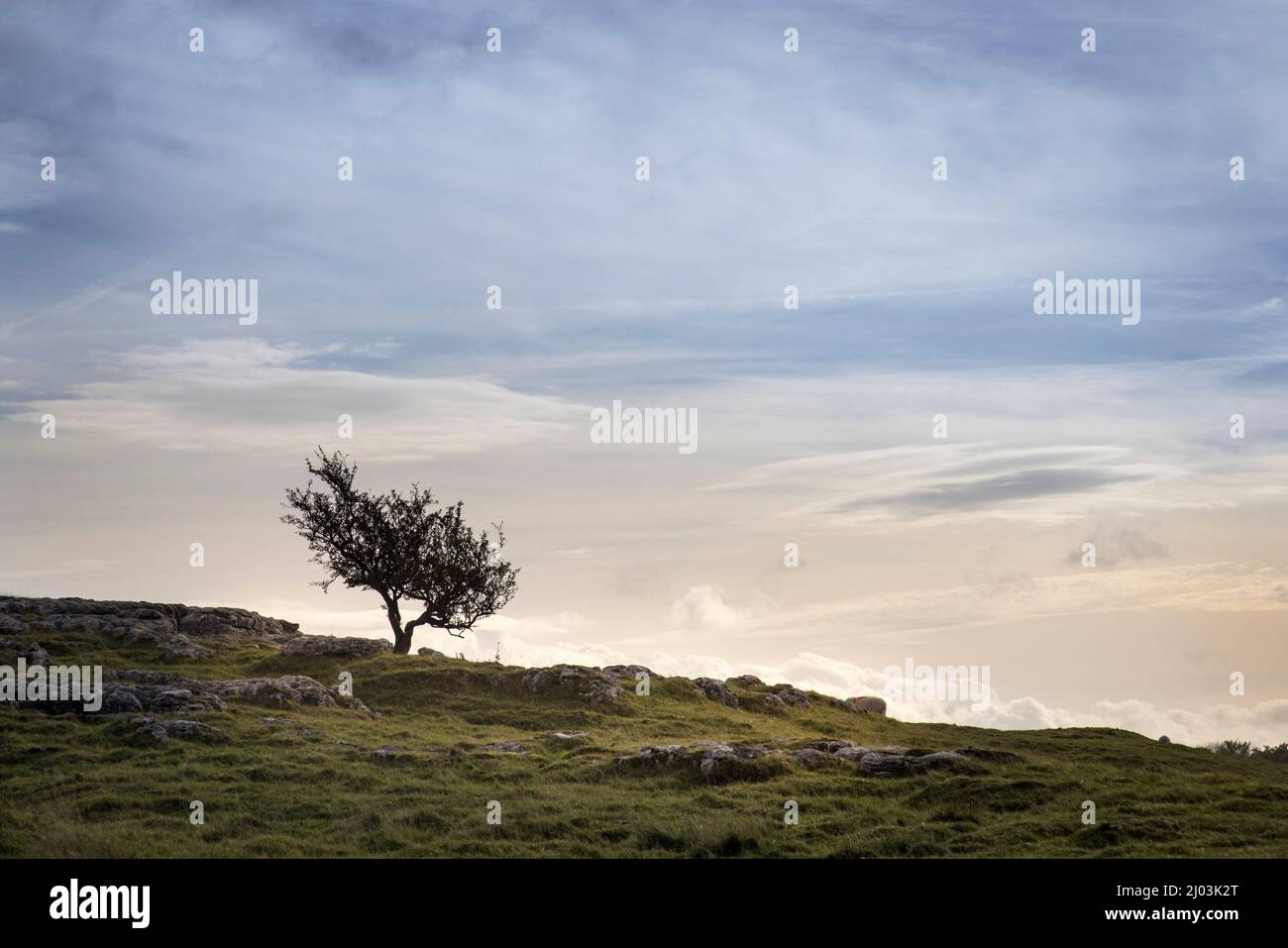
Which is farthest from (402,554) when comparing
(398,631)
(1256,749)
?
(1256,749)

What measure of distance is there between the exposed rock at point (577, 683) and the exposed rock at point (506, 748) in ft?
32.2

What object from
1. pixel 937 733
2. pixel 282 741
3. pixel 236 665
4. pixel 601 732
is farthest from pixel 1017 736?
pixel 236 665

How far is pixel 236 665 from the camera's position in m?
47.6

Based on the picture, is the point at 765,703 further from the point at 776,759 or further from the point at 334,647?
the point at 334,647

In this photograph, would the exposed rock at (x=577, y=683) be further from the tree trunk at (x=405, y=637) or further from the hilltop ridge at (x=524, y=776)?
the tree trunk at (x=405, y=637)

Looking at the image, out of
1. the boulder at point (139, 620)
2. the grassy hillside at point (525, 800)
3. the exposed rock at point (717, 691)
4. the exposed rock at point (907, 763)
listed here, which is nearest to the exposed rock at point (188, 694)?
the grassy hillside at point (525, 800)

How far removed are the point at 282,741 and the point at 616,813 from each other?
13701 mm

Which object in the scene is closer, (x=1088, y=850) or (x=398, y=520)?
(x=1088, y=850)

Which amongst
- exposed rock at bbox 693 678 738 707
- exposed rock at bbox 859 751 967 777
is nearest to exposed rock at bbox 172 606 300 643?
exposed rock at bbox 693 678 738 707

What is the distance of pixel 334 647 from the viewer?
170 feet

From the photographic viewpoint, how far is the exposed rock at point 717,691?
49688 millimetres

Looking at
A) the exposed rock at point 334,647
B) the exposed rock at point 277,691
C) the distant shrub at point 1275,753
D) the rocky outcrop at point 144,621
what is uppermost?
the rocky outcrop at point 144,621
